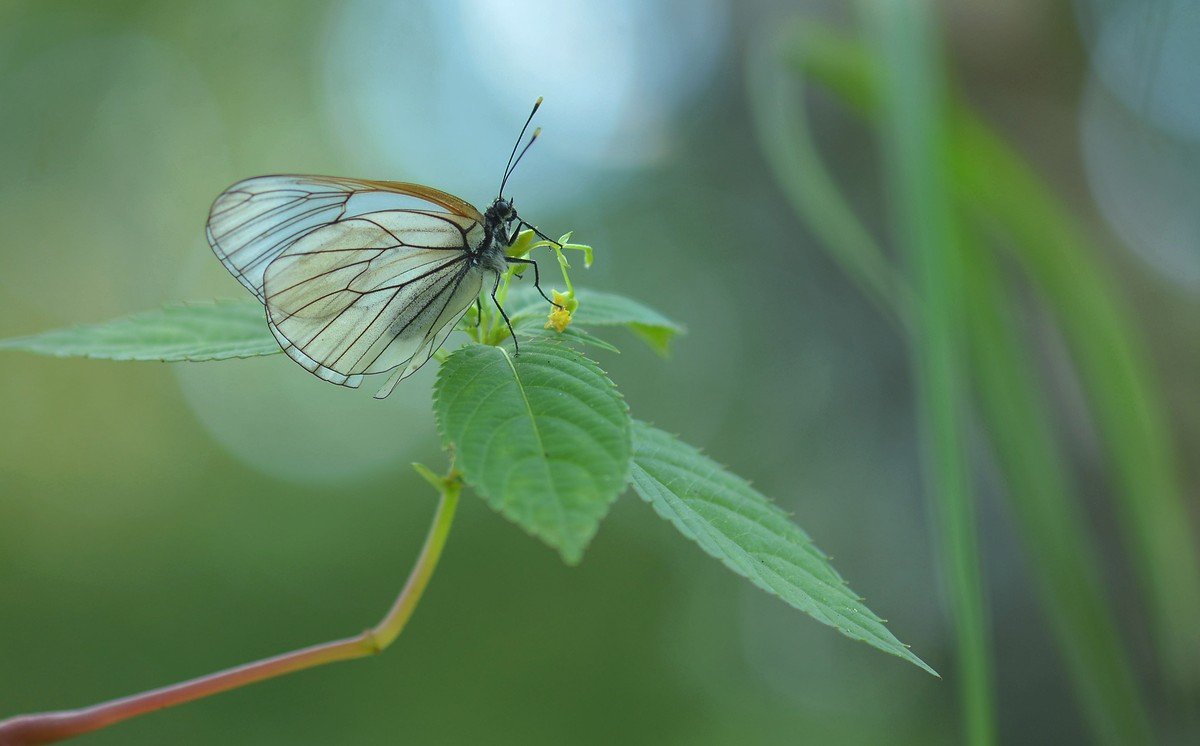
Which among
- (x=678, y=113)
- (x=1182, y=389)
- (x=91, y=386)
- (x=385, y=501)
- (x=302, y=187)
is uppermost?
(x=678, y=113)

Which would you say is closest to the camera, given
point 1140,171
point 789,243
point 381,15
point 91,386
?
point 1140,171

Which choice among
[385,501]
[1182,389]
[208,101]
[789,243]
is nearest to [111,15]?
[208,101]


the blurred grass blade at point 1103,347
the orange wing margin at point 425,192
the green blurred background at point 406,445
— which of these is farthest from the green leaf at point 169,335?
the green blurred background at point 406,445

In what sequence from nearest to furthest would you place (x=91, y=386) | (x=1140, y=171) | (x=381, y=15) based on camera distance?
(x=1140, y=171) → (x=91, y=386) → (x=381, y=15)

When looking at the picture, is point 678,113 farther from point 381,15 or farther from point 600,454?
point 600,454

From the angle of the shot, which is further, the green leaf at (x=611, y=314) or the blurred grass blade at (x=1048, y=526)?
the green leaf at (x=611, y=314)

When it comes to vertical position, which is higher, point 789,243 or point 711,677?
point 789,243

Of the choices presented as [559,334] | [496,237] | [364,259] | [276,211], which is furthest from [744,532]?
[276,211]

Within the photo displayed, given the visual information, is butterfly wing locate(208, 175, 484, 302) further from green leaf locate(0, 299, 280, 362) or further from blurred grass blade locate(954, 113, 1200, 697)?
blurred grass blade locate(954, 113, 1200, 697)

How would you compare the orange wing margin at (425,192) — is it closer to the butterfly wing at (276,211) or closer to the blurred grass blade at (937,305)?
the butterfly wing at (276,211)
